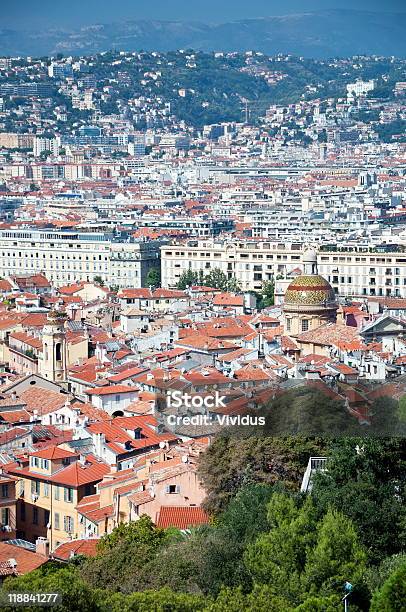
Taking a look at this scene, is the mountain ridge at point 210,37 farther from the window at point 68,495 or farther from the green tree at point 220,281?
the window at point 68,495

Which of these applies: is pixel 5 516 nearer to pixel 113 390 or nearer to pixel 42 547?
pixel 42 547

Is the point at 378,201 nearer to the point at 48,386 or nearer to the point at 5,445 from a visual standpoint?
the point at 48,386

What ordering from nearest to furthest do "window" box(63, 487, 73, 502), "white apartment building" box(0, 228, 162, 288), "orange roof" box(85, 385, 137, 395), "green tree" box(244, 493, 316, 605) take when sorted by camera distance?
"green tree" box(244, 493, 316, 605) < "window" box(63, 487, 73, 502) < "orange roof" box(85, 385, 137, 395) < "white apartment building" box(0, 228, 162, 288)

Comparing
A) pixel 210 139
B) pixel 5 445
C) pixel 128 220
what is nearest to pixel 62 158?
pixel 210 139

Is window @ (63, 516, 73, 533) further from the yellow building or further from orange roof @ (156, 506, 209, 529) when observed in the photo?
orange roof @ (156, 506, 209, 529)

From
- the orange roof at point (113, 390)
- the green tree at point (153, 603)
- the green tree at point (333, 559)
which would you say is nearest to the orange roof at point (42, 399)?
the orange roof at point (113, 390)

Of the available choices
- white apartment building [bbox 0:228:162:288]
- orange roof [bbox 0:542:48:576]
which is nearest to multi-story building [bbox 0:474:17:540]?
orange roof [bbox 0:542:48:576]
